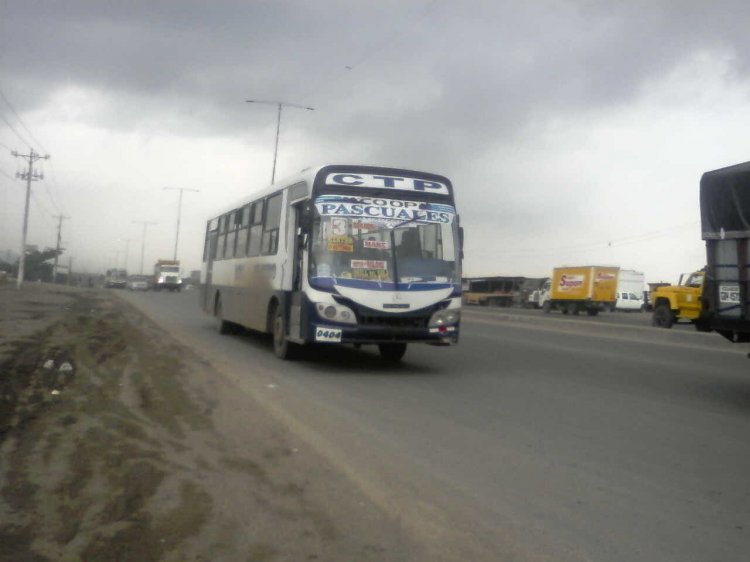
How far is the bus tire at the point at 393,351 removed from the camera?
14.6 m

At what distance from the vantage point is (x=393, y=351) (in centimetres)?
1474

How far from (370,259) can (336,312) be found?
0.98 m

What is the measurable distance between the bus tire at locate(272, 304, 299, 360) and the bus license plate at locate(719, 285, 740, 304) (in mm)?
6808

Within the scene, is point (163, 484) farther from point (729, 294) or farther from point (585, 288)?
point (585, 288)

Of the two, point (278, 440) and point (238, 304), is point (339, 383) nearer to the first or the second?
point (278, 440)

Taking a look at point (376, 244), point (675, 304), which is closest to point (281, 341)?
point (376, 244)

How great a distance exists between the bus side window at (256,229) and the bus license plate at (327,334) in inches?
165

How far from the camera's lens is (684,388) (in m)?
11.9

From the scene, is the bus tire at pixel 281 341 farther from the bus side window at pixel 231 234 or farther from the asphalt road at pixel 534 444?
the bus side window at pixel 231 234

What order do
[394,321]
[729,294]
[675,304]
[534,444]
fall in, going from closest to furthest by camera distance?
[534,444], [729,294], [394,321], [675,304]

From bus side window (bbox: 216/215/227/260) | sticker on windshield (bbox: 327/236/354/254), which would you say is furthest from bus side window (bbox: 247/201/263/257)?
sticker on windshield (bbox: 327/236/354/254)

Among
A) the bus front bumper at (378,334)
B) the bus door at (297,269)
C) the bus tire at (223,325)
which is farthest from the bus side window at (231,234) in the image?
the bus front bumper at (378,334)

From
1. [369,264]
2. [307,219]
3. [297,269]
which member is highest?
[307,219]

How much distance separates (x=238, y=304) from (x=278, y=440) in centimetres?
1023
